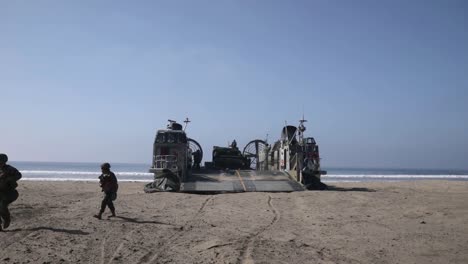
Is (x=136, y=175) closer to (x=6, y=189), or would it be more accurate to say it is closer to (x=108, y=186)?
(x=108, y=186)

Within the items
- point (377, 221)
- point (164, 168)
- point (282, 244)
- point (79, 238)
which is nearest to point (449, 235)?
point (377, 221)

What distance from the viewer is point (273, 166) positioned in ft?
91.3

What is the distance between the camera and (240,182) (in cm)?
1967

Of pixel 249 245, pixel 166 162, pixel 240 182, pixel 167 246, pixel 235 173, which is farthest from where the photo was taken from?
pixel 235 173

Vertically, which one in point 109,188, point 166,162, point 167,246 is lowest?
point 167,246

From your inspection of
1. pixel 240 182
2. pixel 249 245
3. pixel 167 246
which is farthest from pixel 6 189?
pixel 240 182

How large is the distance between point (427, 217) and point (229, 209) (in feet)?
18.1

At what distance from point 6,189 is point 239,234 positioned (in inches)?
191

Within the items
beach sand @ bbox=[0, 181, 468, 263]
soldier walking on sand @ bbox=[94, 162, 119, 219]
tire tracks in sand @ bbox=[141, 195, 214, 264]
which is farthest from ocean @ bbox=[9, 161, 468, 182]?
tire tracks in sand @ bbox=[141, 195, 214, 264]

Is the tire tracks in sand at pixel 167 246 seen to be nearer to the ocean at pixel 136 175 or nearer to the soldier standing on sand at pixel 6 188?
the soldier standing on sand at pixel 6 188

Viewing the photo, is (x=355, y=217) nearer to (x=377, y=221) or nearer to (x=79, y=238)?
(x=377, y=221)

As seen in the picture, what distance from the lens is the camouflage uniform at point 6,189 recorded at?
849 centimetres

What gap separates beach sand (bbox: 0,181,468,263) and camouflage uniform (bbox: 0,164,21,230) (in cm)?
39

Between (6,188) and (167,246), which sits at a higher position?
(6,188)
